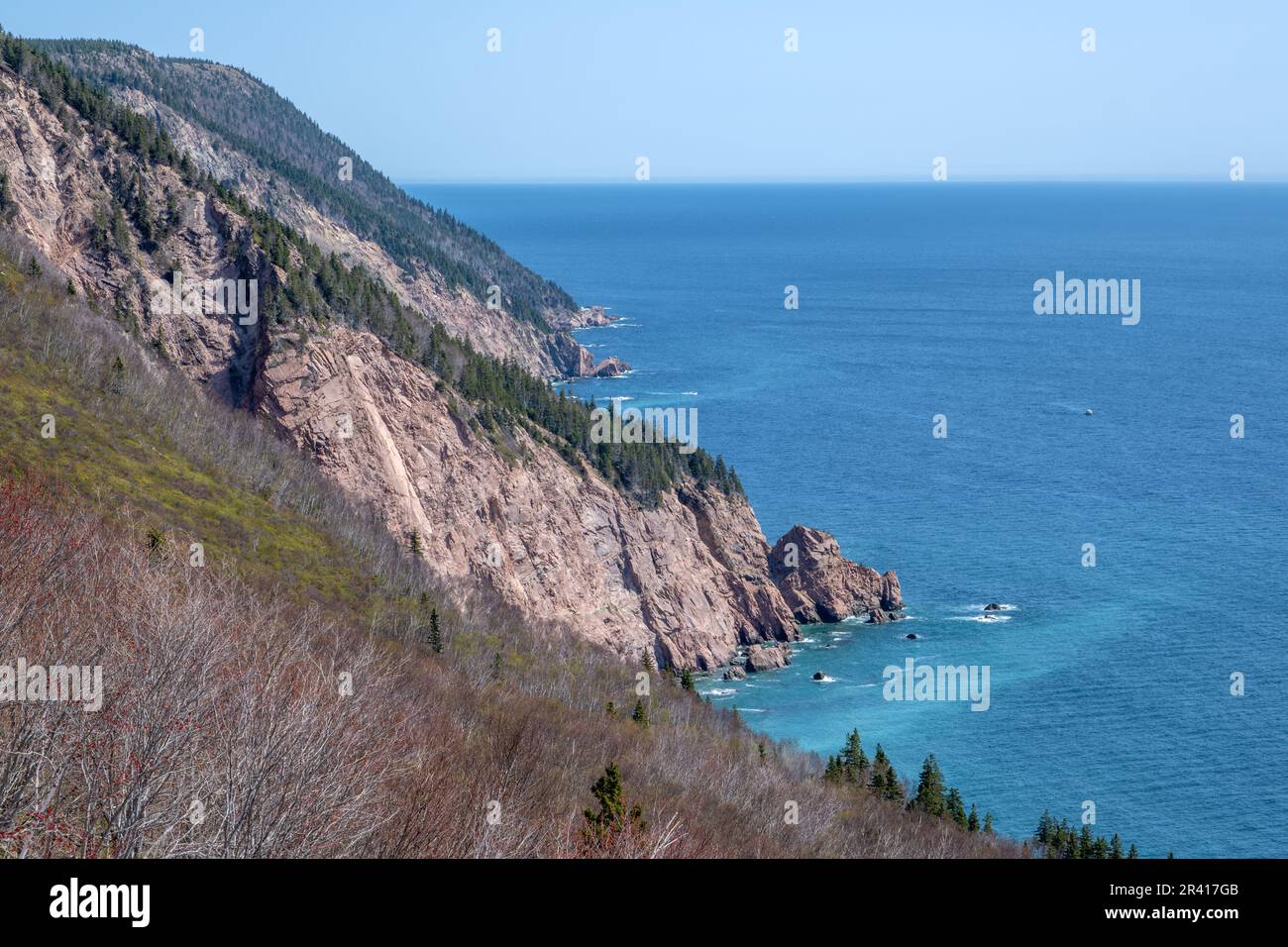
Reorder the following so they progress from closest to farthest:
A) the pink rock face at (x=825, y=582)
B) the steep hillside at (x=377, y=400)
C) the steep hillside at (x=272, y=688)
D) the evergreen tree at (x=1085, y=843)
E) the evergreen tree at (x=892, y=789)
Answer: the steep hillside at (x=272, y=688)
the evergreen tree at (x=1085, y=843)
the evergreen tree at (x=892, y=789)
the steep hillside at (x=377, y=400)
the pink rock face at (x=825, y=582)

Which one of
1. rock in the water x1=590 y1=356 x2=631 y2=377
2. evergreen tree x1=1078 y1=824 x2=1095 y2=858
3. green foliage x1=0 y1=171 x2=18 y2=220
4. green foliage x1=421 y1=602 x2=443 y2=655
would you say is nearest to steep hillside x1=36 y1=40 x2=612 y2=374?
rock in the water x1=590 y1=356 x2=631 y2=377

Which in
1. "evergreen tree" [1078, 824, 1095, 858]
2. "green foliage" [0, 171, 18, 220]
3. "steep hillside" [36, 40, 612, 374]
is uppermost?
"steep hillside" [36, 40, 612, 374]

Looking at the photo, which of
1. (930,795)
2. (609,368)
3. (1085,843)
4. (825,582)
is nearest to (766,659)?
(825,582)

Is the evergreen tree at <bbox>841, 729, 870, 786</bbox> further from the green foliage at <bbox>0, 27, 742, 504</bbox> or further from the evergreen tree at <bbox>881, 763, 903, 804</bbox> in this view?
the green foliage at <bbox>0, 27, 742, 504</bbox>

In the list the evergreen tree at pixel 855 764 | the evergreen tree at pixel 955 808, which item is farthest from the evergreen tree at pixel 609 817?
the evergreen tree at pixel 855 764

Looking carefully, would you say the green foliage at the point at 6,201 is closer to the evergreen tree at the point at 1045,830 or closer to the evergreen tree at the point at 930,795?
the evergreen tree at the point at 930,795

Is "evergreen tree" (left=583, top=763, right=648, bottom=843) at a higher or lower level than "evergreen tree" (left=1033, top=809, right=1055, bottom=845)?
higher
